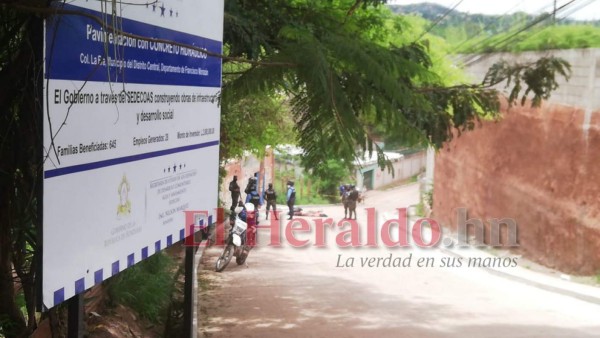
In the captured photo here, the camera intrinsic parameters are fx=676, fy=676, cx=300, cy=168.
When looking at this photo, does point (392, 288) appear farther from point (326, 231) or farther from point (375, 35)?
point (326, 231)

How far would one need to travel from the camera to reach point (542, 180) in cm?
1420

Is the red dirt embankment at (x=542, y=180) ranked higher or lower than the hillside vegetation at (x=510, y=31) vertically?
lower

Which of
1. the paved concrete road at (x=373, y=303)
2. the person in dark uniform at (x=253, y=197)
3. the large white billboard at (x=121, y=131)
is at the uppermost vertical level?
the large white billboard at (x=121, y=131)

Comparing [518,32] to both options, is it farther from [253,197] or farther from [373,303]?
[373,303]

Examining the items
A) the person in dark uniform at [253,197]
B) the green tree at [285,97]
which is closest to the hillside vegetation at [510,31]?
the person in dark uniform at [253,197]

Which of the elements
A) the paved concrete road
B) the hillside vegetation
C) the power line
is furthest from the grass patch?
the power line

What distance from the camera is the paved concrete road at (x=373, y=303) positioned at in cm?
764

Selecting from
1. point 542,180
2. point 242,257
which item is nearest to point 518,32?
point 542,180

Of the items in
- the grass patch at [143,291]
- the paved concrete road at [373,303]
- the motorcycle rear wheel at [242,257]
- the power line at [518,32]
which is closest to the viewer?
the grass patch at [143,291]

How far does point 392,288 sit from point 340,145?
8847 mm

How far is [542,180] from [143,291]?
10086 millimetres

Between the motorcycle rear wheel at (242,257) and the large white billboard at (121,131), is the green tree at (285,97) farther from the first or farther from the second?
the motorcycle rear wheel at (242,257)

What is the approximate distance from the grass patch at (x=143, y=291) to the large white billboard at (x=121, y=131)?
8.09 ft

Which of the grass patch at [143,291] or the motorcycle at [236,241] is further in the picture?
the motorcycle at [236,241]
